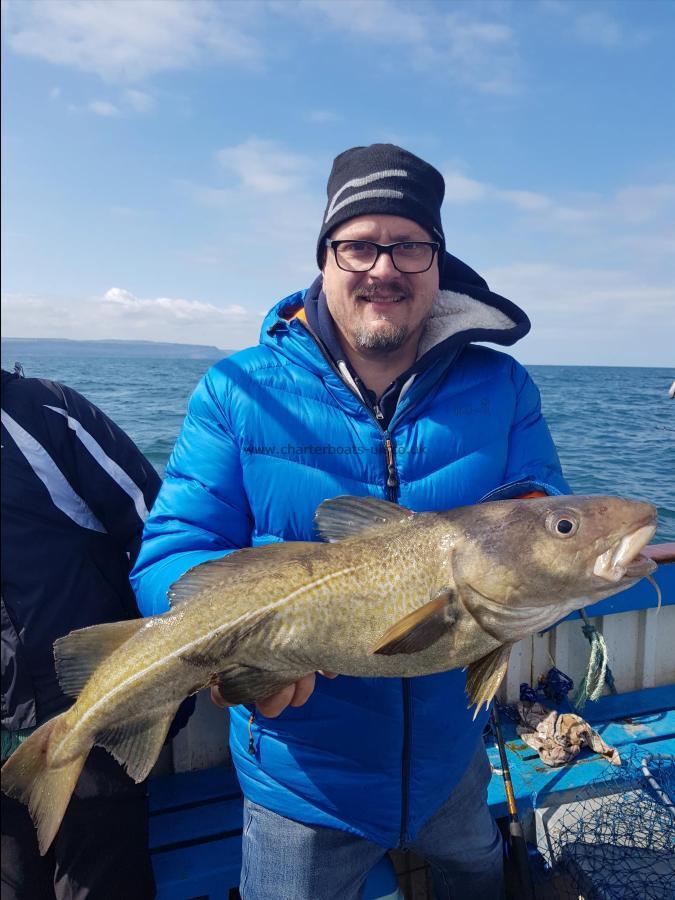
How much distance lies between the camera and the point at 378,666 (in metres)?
2.20

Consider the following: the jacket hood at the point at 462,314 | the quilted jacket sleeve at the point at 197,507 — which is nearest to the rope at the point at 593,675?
the jacket hood at the point at 462,314

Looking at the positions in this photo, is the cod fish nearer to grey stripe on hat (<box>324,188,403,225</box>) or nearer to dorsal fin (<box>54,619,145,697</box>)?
dorsal fin (<box>54,619,145,697</box>)

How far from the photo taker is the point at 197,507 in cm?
259

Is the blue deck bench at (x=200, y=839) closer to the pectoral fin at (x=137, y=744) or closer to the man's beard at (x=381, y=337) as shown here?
the pectoral fin at (x=137, y=744)

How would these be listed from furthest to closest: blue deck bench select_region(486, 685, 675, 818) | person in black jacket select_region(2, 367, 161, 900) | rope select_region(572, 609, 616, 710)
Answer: blue deck bench select_region(486, 685, 675, 818) < rope select_region(572, 609, 616, 710) < person in black jacket select_region(2, 367, 161, 900)

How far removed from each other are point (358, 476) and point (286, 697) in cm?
94

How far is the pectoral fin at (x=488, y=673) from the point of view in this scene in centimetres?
222

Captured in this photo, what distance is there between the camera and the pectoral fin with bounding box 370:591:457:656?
2043mm

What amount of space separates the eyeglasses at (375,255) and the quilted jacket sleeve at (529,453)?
72 cm

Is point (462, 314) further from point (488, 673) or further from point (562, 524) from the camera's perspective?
point (488, 673)

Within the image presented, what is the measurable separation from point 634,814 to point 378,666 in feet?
7.31

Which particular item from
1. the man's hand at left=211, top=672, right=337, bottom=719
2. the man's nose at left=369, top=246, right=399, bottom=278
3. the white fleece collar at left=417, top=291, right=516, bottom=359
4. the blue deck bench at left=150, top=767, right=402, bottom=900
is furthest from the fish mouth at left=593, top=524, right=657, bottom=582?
the blue deck bench at left=150, top=767, right=402, bottom=900

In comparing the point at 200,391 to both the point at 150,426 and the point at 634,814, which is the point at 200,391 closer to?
the point at 634,814

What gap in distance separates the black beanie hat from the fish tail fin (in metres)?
2.48
